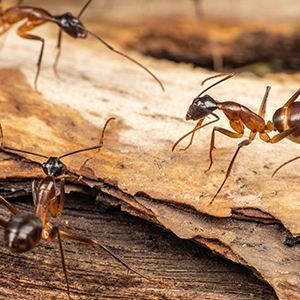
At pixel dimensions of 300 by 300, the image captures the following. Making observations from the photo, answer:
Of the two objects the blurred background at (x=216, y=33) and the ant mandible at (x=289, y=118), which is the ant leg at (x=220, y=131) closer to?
the ant mandible at (x=289, y=118)

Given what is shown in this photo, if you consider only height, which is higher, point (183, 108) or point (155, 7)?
point (155, 7)

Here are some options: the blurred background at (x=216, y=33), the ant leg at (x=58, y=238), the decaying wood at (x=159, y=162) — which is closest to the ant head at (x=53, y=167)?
the decaying wood at (x=159, y=162)

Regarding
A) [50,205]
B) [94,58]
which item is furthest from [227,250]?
[94,58]

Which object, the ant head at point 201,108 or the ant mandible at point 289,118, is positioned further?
the ant head at point 201,108

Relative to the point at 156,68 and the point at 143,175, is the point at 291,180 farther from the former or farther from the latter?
the point at 156,68

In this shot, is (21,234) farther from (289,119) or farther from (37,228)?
(289,119)

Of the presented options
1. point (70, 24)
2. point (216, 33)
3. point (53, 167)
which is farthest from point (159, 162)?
point (216, 33)
